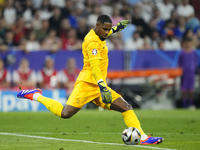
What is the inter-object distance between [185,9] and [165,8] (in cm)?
102

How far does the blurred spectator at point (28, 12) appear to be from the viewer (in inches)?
658

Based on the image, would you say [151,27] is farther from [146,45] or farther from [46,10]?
[46,10]

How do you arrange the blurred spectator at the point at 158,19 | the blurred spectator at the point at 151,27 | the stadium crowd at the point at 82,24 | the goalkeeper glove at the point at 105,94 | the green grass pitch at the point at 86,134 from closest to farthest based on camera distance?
the goalkeeper glove at the point at 105,94 < the green grass pitch at the point at 86,134 < the stadium crowd at the point at 82,24 < the blurred spectator at the point at 151,27 < the blurred spectator at the point at 158,19

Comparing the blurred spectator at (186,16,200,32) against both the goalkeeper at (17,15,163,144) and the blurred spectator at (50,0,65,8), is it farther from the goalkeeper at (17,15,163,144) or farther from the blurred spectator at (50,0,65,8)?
the goalkeeper at (17,15,163,144)

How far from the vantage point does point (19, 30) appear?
1611 centimetres

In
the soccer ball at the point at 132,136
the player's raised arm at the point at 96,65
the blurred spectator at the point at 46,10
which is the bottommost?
the soccer ball at the point at 132,136

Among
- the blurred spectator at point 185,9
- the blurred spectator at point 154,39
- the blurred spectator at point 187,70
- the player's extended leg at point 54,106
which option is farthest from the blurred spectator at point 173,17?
the player's extended leg at point 54,106

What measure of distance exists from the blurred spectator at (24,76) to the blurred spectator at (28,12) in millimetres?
2557

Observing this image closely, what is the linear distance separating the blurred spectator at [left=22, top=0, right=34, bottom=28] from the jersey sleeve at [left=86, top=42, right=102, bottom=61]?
10.6 m

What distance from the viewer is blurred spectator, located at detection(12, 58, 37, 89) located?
14.6m

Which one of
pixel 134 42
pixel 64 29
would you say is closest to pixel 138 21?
pixel 134 42

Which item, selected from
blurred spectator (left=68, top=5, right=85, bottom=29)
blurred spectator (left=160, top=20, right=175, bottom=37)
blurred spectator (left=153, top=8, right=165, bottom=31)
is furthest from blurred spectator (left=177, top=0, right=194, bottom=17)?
blurred spectator (left=68, top=5, right=85, bottom=29)

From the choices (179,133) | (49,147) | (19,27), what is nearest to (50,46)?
(19,27)

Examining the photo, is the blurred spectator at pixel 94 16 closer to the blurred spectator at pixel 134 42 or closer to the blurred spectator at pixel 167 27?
the blurred spectator at pixel 134 42
